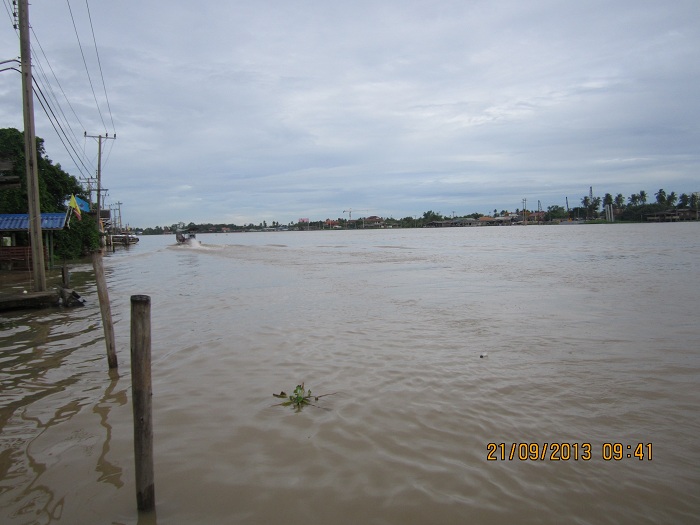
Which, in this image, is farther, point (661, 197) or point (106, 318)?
point (661, 197)

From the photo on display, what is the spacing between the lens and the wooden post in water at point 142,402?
3439mm

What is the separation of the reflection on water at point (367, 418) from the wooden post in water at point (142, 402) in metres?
0.24

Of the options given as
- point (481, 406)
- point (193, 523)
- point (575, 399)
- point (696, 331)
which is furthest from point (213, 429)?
point (696, 331)

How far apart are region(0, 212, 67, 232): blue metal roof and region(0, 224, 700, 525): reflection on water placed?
1686 centimetres

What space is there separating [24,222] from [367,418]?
28.9m

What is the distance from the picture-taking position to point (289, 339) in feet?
29.9

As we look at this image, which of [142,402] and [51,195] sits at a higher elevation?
[51,195]

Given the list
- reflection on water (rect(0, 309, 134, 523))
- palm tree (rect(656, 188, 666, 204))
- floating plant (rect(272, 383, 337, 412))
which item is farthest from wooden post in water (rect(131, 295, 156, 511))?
palm tree (rect(656, 188, 666, 204))

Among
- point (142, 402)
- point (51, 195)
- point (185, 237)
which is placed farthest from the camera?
point (185, 237)

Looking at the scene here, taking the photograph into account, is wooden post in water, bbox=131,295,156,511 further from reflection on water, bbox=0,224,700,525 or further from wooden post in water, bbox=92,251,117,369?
wooden post in water, bbox=92,251,117,369

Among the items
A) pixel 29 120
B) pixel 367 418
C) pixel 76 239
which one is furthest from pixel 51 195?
pixel 367 418

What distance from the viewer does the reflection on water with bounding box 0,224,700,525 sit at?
369 centimetres

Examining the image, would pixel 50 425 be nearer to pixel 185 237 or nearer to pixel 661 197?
pixel 185 237

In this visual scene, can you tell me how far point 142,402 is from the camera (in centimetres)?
346
